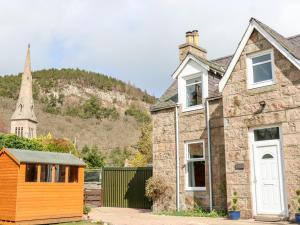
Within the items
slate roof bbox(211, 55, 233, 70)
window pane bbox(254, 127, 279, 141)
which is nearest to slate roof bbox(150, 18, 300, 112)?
slate roof bbox(211, 55, 233, 70)

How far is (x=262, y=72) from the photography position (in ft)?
48.5

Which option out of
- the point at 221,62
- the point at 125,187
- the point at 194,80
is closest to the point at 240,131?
the point at 194,80

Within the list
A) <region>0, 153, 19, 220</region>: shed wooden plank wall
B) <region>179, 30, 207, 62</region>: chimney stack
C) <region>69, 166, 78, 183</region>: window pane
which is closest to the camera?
<region>0, 153, 19, 220</region>: shed wooden plank wall

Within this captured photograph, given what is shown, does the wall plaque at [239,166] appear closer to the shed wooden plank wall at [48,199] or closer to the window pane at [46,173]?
the shed wooden plank wall at [48,199]

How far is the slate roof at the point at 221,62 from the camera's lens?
1430cm

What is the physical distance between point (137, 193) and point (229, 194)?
26.0 ft

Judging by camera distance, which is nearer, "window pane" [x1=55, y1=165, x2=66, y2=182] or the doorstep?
the doorstep

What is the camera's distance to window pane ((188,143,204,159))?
17359 millimetres

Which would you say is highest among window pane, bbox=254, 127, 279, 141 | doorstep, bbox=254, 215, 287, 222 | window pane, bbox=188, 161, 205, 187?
window pane, bbox=254, 127, 279, 141

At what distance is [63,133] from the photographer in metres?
104

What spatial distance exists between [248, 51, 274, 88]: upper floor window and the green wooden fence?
8749 millimetres

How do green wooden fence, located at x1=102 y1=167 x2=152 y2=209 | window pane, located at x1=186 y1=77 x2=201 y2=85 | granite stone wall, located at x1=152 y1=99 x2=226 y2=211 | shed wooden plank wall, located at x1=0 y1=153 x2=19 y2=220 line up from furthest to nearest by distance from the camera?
green wooden fence, located at x1=102 y1=167 x2=152 y2=209 < window pane, located at x1=186 y1=77 x2=201 y2=85 < granite stone wall, located at x1=152 y1=99 x2=226 y2=211 < shed wooden plank wall, located at x1=0 y1=153 x2=19 y2=220

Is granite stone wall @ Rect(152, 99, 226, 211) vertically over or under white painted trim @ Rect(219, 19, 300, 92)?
under

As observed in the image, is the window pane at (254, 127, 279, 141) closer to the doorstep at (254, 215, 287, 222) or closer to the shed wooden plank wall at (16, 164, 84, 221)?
the doorstep at (254, 215, 287, 222)
